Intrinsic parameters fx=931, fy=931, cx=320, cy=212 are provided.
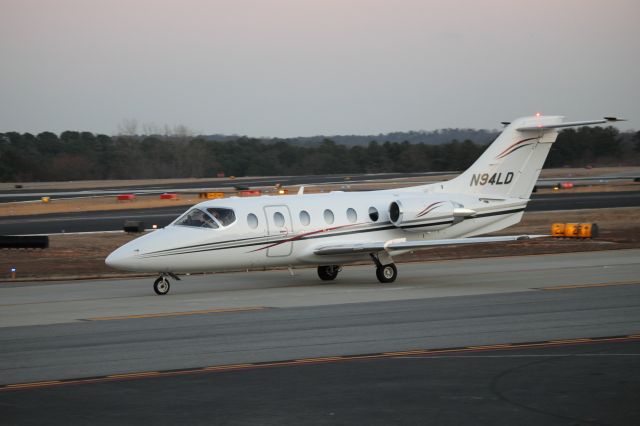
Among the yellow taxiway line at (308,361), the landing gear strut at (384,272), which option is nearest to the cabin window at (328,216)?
the landing gear strut at (384,272)

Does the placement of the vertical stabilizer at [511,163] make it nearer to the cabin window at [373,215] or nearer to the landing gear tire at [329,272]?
the cabin window at [373,215]

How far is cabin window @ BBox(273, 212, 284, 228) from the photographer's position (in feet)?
80.5

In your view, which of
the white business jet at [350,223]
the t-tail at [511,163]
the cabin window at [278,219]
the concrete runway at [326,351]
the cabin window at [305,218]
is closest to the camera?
the concrete runway at [326,351]

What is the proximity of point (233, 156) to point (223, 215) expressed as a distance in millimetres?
109275

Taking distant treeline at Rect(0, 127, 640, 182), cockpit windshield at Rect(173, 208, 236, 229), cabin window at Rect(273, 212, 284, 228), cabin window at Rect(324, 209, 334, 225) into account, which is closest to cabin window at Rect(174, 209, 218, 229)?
cockpit windshield at Rect(173, 208, 236, 229)

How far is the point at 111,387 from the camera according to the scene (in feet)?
41.2

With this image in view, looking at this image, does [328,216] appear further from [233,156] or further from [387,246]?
[233,156]

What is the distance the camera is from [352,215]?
2564 cm

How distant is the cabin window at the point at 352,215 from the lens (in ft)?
83.9

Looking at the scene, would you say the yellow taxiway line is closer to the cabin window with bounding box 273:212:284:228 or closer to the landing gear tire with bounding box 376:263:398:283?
the landing gear tire with bounding box 376:263:398:283

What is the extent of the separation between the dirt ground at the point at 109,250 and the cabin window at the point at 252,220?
21.4ft

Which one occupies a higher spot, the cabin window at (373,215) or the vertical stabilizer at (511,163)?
the vertical stabilizer at (511,163)

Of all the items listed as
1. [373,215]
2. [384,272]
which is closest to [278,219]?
[373,215]

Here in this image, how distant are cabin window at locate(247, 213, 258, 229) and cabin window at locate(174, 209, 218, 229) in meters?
0.94
